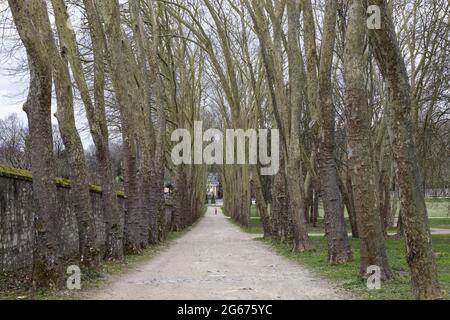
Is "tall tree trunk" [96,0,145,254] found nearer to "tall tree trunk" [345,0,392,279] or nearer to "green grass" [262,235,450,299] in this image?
"green grass" [262,235,450,299]

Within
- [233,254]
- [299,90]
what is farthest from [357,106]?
[233,254]

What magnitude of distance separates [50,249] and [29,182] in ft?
12.4

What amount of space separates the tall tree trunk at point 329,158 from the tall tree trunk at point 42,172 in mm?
6342

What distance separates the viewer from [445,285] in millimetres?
9344

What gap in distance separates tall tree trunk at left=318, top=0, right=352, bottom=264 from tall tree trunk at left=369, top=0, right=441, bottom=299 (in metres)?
5.30

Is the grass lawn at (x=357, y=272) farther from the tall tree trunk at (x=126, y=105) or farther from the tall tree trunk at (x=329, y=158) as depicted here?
the tall tree trunk at (x=126, y=105)

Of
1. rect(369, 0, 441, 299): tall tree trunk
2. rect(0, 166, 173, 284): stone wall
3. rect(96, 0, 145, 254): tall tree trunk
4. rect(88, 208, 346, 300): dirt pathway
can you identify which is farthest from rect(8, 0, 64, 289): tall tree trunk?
rect(96, 0, 145, 254): tall tree trunk

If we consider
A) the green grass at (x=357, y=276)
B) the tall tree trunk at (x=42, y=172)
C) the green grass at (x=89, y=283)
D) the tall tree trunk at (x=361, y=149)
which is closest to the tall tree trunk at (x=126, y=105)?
the green grass at (x=89, y=283)

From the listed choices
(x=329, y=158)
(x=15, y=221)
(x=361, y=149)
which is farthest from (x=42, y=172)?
(x=329, y=158)

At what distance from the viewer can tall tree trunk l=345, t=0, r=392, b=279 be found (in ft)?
32.6

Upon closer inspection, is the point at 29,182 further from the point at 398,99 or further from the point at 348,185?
the point at 348,185

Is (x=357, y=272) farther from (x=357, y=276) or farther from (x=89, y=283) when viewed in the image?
(x=89, y=283)

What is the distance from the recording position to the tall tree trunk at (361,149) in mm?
9930

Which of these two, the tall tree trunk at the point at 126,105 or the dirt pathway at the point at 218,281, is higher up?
the tall tree trunk at the point at 126,105
